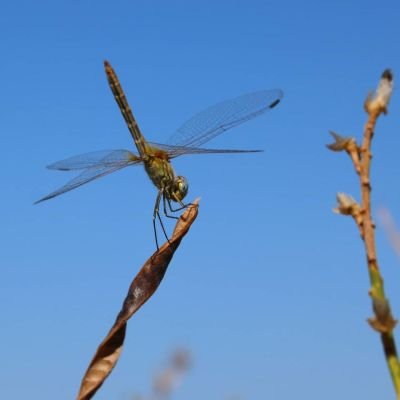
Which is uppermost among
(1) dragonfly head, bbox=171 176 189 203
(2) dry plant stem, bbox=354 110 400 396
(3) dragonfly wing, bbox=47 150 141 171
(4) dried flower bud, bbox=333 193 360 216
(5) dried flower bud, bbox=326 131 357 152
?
(3) dragonfly wing, bbox=47 150 141 171

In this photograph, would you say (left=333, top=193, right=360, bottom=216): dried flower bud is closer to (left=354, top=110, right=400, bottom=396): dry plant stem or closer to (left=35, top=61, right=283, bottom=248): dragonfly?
(left=354, top=110, right=400, bottom=396): dry plant stem

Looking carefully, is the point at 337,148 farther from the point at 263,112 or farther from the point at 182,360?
the point at 263,112

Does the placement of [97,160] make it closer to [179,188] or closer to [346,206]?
[179,188]

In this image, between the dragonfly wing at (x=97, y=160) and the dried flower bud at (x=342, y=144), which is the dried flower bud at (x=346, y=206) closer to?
the dried flower bud at (x=342, y=144)

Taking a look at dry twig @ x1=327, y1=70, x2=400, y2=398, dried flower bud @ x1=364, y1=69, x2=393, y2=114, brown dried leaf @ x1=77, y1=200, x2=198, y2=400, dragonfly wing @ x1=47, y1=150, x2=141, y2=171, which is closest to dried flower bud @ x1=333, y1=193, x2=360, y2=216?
dry twig @ x1=327, y1=70, x2=400, y2=398

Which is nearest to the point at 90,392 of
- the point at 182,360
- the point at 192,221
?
the point at 192,221

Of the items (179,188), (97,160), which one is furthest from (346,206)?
(97,160)
